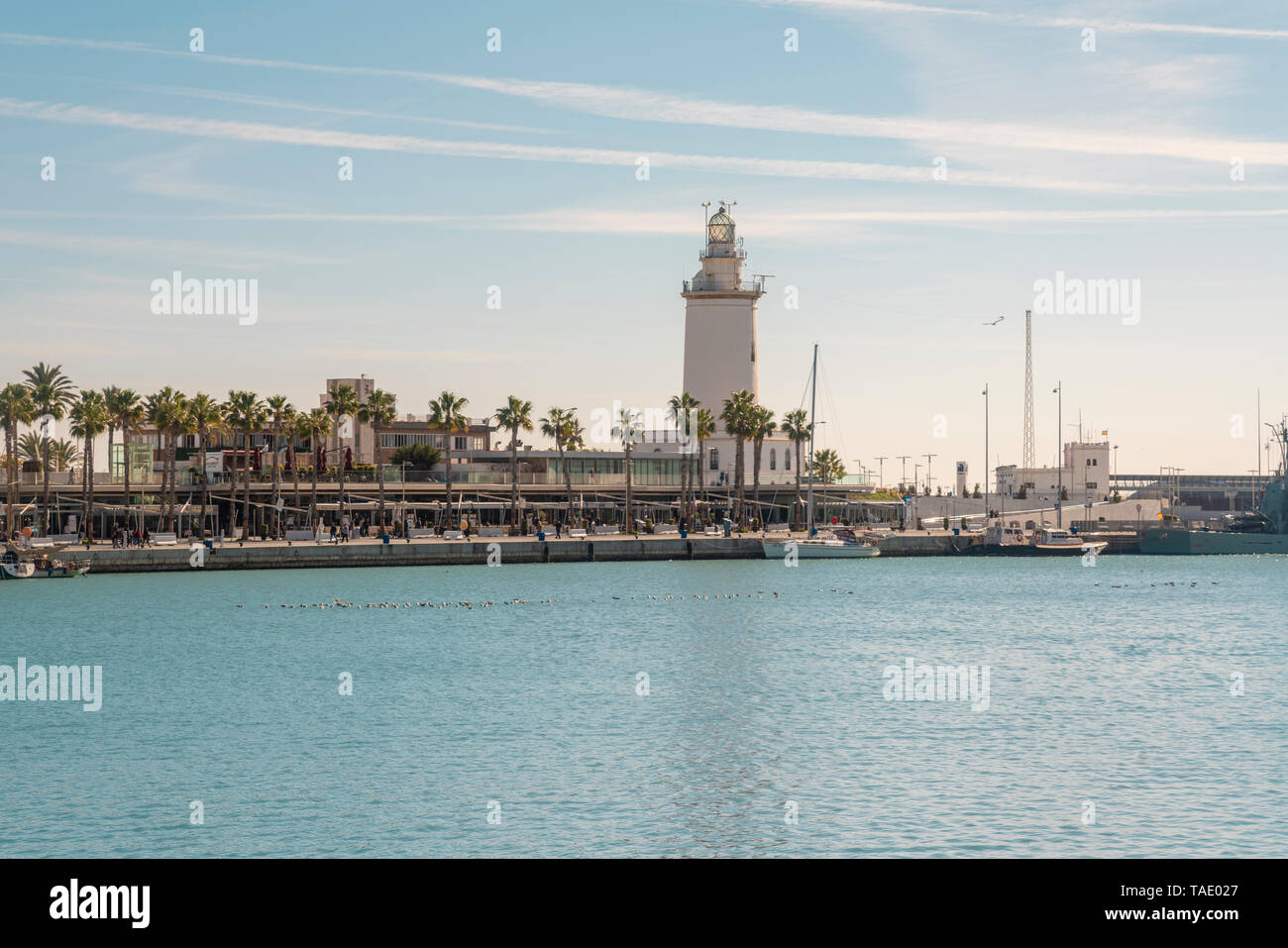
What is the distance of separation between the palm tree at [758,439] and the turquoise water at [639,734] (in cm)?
5420

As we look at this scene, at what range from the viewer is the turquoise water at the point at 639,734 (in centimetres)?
2216

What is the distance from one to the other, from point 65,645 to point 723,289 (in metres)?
81.7

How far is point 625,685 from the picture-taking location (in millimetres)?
40938

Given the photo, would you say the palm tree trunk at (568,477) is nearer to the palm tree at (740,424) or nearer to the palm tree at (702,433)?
the palm tree at (702,433)

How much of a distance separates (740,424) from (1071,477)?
53.7 m

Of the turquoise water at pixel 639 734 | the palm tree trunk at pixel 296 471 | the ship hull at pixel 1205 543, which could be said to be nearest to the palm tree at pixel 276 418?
the palm tree trunk at pixel 296 471

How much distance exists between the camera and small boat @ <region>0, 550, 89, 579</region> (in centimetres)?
8750

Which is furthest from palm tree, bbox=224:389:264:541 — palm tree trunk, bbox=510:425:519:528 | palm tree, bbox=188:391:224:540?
palm tree trunk, bbox=510:425:519:528

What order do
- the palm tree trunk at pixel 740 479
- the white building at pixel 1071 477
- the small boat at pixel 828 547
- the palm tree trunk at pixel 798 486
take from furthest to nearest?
the white building at pixel 1071 477 < the palm tree trunk at pixel 798 486 < the palm tree trunk at pixel 740 479 < the small boat at pixel 828 547

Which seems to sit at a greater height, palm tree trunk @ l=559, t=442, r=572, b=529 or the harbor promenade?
palm tree trunk @ l=559, t=442, r=572, b=529

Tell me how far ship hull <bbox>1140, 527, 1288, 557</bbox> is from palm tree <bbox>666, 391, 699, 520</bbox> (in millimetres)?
48275

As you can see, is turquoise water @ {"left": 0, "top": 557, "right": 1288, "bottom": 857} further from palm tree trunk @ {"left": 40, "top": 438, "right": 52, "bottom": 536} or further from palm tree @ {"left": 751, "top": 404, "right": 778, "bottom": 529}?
palm tree @ {"left": 751, "top": 404, "right": 778, "bottom": 529}
